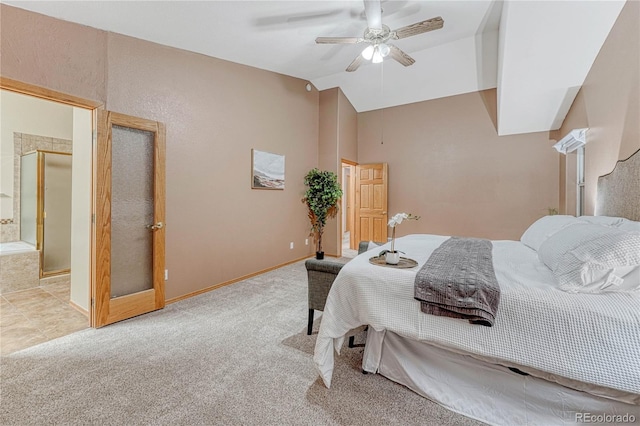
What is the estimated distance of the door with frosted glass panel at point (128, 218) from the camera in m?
2.57

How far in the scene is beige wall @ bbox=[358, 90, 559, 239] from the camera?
183 inches

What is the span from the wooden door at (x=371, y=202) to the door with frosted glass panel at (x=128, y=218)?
415 cm

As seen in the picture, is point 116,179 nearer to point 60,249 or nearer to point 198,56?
point 198,56

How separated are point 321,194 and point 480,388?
4.00 metres

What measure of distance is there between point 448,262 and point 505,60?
116 inches

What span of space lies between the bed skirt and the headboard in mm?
1310

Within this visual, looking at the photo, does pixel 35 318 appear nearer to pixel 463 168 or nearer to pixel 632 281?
pixel 632 281

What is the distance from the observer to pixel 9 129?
394 centimetres

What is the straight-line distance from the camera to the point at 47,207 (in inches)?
160

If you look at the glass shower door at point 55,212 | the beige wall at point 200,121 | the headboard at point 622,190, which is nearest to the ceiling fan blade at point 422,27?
the headboard at point 622,190

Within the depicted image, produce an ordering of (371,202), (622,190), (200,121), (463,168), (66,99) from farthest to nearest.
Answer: (371,202) < (463,168) < (200,121) < (66,99) < (622,190)

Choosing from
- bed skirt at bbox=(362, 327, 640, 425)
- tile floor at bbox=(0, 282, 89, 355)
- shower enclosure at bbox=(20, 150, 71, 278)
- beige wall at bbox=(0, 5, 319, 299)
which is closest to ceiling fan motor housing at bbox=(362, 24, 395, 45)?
beige wall at bbox=(0, 5, 319, 299)

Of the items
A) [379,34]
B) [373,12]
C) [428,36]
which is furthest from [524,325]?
[428,36]

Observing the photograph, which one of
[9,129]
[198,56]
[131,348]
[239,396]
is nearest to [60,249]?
[9,129]
